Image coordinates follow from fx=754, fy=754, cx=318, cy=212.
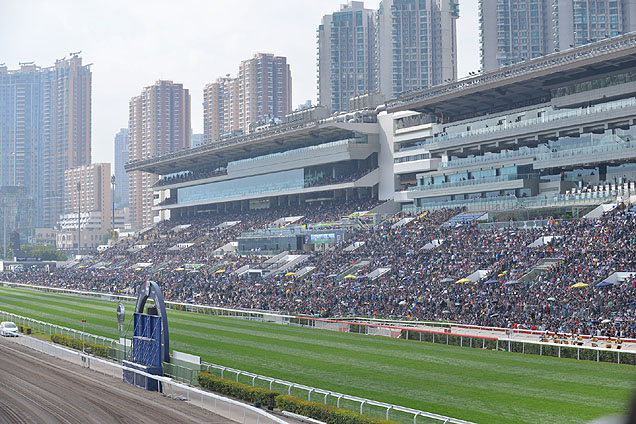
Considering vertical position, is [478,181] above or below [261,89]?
below

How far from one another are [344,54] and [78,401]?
162551mm

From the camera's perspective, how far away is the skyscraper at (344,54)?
577 feet

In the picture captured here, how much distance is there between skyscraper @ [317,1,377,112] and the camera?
176000 millimetres

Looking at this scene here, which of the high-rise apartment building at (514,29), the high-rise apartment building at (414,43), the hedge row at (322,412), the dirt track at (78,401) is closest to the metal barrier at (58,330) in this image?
the dirt track at (78,401)

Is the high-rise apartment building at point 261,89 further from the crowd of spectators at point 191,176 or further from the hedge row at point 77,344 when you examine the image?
→ the hedge row at point 77,344

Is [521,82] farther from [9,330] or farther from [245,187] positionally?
[245,187]

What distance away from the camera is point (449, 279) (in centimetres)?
4253

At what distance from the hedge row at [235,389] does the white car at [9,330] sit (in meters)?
18.6

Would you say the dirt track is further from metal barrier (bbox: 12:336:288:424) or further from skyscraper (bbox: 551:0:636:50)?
skyscraper (bbox: 551:0:636:50)

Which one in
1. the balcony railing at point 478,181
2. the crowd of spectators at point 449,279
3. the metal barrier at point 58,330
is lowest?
the metal barrier at point 58,330

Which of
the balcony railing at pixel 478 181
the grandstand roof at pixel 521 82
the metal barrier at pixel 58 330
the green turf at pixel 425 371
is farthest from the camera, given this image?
the balcony railing at pixel 478 181

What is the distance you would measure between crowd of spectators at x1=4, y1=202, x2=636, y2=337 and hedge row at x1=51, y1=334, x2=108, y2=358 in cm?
1475

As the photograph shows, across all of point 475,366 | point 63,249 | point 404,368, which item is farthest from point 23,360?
point 63,249

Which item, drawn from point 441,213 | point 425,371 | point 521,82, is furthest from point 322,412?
point 521,82
